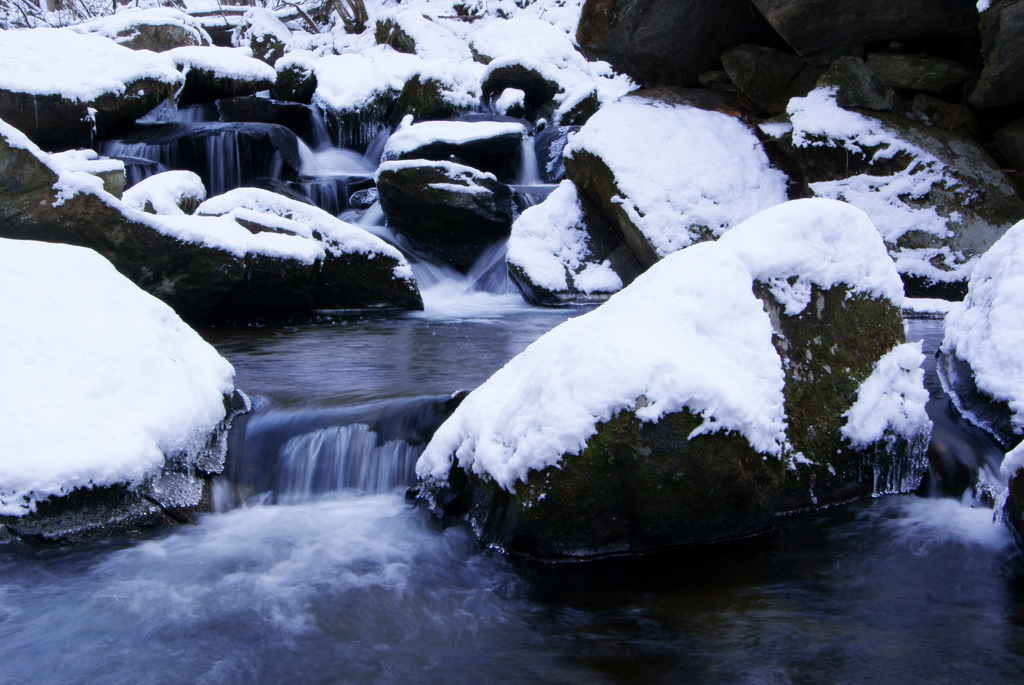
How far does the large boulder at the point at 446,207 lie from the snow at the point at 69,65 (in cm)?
518

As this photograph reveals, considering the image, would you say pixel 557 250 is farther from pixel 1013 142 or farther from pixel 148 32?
pixel 148 32

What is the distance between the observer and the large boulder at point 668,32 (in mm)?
9844

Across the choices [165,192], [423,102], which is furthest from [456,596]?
[423,102]

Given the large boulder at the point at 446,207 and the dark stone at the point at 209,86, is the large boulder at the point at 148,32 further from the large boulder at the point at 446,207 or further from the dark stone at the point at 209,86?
the large boulder at the point at 446,207

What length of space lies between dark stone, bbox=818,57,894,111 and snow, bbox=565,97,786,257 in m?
1.11

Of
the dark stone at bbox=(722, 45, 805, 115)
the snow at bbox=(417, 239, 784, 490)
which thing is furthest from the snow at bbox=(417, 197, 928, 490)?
the dark stone at bbox=(722, 45, 805, 115)

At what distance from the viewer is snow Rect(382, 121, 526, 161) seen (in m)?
12.5

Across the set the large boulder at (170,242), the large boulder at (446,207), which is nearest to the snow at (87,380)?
the large boulder at (170,242)

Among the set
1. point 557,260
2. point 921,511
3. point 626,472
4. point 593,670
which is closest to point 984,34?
point 557,260

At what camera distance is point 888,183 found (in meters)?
8.88

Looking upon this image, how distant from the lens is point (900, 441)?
13.6 ft

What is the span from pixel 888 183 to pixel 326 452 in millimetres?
7094

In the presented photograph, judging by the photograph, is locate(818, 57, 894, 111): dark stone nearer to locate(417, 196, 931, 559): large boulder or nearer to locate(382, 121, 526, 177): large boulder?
locate(382, 121, 526, 177): large boulder

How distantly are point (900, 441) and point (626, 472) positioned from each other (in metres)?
1.72
